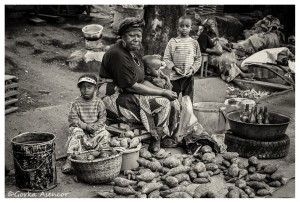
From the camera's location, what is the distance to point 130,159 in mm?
5879

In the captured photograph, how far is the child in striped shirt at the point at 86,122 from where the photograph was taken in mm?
5781

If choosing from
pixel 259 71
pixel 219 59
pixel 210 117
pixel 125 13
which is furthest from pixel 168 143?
pixel 125 13

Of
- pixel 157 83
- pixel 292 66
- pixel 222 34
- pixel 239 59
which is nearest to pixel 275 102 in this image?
pixel 292 66

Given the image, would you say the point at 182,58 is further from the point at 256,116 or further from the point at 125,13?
the point at 125,13

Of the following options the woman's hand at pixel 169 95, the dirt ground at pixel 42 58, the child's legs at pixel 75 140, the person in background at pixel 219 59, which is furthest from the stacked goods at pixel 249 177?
the person in background at pixel 219 59

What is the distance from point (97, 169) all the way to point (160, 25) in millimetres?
5900

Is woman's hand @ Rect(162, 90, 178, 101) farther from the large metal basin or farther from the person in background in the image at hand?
the person in background

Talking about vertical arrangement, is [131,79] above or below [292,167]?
above

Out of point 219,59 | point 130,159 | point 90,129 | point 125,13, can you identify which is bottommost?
point 130,159

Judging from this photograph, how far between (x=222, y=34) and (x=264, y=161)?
34.7ft

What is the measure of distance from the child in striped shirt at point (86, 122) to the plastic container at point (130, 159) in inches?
11.5

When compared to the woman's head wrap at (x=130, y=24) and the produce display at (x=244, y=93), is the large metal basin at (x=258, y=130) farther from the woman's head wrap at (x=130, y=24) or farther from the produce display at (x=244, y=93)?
the produce display at (x=244, y=93)

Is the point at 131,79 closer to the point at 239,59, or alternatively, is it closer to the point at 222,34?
the point at 239,59

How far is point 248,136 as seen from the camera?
22.0ft
